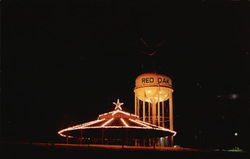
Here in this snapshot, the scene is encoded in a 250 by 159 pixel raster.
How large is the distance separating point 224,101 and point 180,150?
94.9ft

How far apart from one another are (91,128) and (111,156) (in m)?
5.47

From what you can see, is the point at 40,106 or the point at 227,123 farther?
the point at 227,123

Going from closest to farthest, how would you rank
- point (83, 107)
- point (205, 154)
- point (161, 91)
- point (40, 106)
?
point (205, 154), point (161, 91), point (40, 106), point (83, 107)

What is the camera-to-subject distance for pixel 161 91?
23938mm

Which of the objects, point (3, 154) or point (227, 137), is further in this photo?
point (227, 137)

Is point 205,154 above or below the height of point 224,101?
below

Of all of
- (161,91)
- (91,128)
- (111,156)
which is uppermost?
(161,91)

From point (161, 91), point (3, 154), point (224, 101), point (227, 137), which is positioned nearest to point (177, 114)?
point (224, 101)

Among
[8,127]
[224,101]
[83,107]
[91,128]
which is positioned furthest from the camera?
[224,101]

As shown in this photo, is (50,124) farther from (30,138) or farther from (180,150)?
(180,150)

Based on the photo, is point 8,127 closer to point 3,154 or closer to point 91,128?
point 91,128

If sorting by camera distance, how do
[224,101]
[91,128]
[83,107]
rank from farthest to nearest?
[224,101], [83,107], [91,128]

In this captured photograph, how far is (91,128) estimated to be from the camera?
17.7 meters

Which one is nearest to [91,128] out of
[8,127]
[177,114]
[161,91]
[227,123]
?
[161,91]
